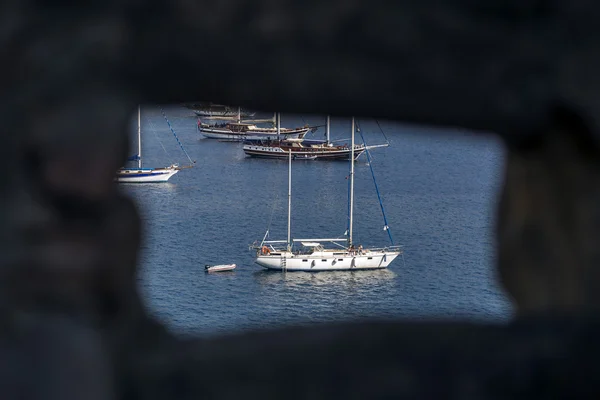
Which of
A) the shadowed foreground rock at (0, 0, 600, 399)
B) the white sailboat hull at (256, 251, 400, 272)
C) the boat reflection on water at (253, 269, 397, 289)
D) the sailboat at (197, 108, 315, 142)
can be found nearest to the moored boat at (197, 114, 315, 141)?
the sailboat at (197, 108, 315, 142)

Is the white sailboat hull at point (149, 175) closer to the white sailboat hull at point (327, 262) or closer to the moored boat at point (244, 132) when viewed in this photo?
the white sailboat hull at point (327, 262)

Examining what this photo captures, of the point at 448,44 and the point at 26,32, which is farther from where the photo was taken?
the point at 448,44

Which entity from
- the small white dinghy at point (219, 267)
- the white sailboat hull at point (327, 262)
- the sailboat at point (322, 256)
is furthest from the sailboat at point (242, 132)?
the small white dinghy at point (219, 267)

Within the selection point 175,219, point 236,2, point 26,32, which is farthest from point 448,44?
point 175,219

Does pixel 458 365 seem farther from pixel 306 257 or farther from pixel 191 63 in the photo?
pixel 306 257

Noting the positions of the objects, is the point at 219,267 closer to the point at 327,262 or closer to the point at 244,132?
the point at 327,262

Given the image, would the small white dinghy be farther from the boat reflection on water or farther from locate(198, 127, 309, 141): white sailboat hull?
locate(198, 127, 309, 141): white sailboat hull
